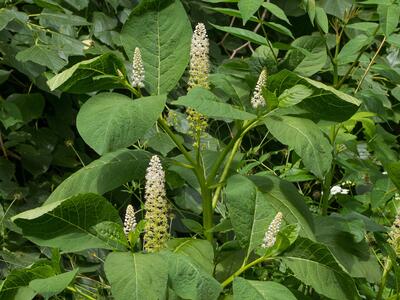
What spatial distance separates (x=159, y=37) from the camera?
176 centimetres

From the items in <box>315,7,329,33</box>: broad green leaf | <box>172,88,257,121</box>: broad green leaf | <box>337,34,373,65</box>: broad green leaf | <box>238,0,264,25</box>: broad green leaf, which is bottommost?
<box>337,34,373,65</box>: broad green leaf

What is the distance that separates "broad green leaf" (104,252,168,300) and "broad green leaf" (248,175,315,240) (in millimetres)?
324

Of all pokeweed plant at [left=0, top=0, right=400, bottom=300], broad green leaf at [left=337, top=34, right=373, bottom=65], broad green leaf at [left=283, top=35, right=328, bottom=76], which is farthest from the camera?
broad green leaf at [left=337, top=34, right=373, bottom=65]

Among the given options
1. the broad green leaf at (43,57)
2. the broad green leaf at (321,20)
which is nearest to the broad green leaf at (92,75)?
the broad green leaf at (321,20)

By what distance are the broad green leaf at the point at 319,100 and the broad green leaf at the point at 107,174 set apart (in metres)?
0.33

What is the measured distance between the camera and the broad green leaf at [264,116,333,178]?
1585mm

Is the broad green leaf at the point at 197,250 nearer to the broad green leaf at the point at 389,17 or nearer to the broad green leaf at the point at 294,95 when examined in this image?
the broad green leaf at the point at 294,95

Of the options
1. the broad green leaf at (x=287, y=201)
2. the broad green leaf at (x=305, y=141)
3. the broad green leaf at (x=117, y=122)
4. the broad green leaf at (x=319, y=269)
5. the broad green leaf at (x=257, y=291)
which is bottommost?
the broad green leaf at (x=319, y=269)

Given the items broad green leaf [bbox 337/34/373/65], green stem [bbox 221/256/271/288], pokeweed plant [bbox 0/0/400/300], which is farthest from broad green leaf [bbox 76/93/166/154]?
broad green leaf [bbox 337/34/373/65]

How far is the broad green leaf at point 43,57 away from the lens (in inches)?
100

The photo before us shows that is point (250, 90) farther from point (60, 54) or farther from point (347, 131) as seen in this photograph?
point (60, 54)

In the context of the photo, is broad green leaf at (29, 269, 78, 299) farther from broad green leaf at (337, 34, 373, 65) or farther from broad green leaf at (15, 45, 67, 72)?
broad green leaf at (15, 45, 67, 72)

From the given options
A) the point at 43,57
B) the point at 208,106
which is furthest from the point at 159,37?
the point at 43,57

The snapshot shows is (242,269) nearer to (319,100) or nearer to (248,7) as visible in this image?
(319,100)
